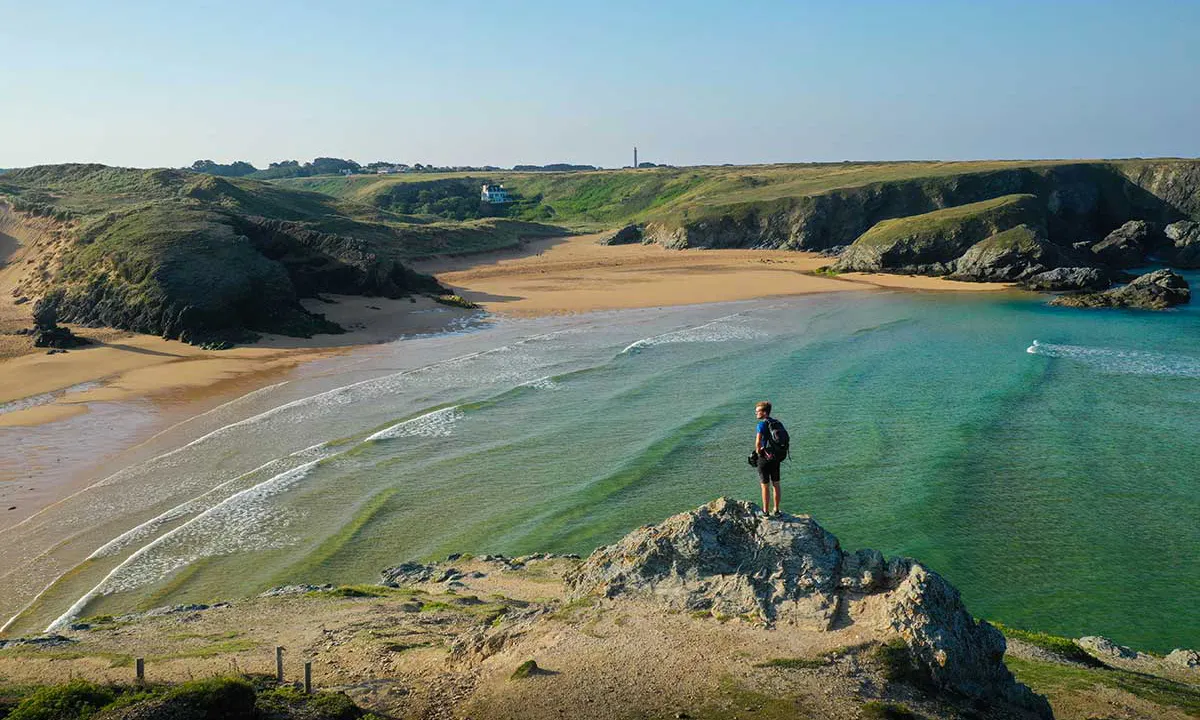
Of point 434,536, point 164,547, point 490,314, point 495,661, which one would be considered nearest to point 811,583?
point 495,661

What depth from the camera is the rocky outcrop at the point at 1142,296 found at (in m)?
46.2

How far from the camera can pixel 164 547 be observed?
54.6 feet

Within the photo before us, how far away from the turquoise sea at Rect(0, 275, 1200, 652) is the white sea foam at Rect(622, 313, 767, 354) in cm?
176

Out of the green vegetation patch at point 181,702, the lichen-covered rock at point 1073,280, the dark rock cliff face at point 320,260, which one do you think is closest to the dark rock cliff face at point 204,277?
the dark rock cliff face at point 320,260

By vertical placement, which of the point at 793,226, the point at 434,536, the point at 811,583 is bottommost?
the point at 434,536

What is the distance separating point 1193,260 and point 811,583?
69540mm

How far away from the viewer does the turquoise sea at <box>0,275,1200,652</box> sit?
51.4 feet

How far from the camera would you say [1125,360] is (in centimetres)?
3338

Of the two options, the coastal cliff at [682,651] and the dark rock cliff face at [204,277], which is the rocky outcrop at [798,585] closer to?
the coastal cliff at [682,651]

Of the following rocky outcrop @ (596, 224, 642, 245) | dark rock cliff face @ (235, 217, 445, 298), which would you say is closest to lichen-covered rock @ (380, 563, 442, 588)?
dark rock cliff face @ (235, 217, 445, 298)

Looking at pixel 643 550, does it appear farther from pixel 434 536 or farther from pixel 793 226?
pixel 793 226

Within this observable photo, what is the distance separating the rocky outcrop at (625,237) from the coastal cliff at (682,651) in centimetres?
6951

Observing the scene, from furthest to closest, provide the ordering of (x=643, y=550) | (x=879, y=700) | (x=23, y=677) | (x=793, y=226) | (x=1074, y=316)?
(x=793, y=226) < (x=1074, y=316) < (x=643, y=550) < (x=23, y=677) < (x=879, y=700)

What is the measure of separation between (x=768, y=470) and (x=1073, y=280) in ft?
160
